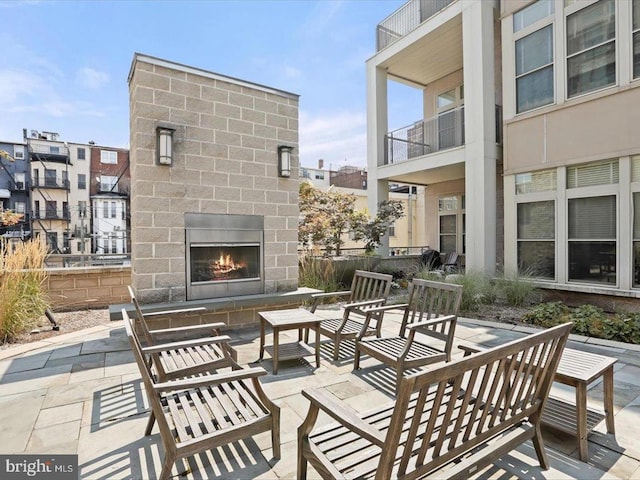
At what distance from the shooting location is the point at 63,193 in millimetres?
29484

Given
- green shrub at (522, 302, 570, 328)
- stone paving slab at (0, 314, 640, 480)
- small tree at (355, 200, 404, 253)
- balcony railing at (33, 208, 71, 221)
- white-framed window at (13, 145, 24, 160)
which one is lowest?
stone paving slab at (0, 314, 640, 480)

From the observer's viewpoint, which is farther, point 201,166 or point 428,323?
point 201,166

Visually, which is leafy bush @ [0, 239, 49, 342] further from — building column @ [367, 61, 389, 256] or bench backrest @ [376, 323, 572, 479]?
building column @ [367, 61, 389, 256]

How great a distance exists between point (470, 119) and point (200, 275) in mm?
7457

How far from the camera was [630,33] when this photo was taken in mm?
6074

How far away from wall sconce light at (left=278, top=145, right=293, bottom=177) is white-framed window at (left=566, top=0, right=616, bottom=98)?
19.5 ft

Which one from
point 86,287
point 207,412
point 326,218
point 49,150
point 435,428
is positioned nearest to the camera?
point 435,428

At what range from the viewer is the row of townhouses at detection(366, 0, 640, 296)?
6180 millimetres

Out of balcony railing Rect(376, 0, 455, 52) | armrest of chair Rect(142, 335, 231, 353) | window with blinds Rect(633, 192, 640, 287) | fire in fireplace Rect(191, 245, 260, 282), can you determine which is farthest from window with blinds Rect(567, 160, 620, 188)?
armrest of chair Rect(142, 335, 231, 353)

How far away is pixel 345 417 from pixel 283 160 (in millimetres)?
4633

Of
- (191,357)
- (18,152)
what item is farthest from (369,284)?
(18,152)

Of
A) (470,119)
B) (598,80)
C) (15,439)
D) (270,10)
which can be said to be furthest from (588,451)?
(270,10)

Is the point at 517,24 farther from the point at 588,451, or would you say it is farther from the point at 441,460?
the point at 441,460

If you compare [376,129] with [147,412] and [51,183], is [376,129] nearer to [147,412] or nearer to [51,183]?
[147,412]
